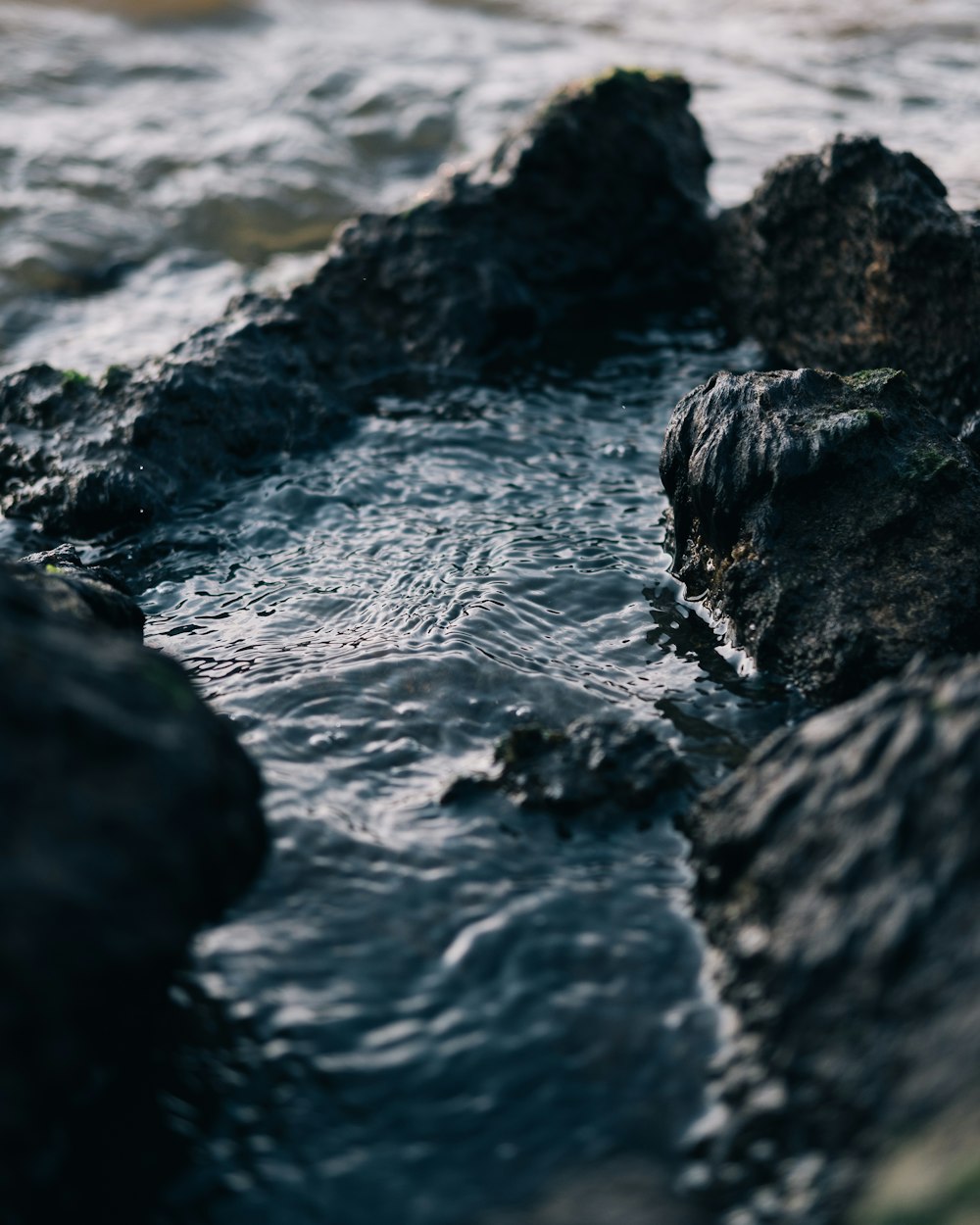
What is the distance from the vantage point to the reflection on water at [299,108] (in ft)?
38.3

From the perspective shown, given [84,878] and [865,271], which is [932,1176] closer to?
[84,878]

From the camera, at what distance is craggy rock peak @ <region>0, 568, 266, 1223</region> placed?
3.15 metres

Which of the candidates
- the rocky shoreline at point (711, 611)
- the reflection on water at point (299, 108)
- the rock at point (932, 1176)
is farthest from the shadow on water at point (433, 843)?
the reflection on water at point (299, 108)

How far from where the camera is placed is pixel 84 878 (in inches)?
131

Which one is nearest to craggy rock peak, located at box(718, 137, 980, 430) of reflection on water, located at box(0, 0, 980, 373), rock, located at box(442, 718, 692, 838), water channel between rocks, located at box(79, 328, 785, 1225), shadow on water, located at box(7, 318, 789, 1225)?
water channel between rocks, located at box(79, 328, 785, 1225)

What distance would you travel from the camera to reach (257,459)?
7.62 m

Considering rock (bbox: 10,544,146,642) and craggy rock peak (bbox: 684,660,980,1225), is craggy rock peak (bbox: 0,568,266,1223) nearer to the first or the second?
rock (bbox: 10,544,146,642)

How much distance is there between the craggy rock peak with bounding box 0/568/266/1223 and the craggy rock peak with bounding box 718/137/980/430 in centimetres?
523

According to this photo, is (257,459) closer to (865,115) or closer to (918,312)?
(918,312)

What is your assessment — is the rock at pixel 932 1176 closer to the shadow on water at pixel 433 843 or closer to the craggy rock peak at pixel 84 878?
the shadow on water at pixel 433 843

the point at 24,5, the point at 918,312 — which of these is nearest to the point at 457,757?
the point at 918,312

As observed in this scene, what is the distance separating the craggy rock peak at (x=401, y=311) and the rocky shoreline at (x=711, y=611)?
0.02 m

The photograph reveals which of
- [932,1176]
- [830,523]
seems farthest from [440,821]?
[830,523]

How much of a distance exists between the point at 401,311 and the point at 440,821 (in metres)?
5.21
